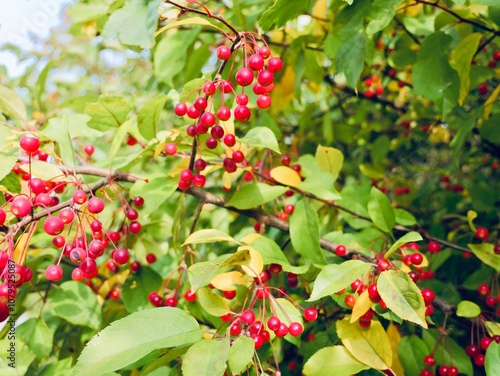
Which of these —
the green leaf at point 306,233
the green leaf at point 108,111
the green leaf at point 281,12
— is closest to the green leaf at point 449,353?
the green leaf at point 306,233

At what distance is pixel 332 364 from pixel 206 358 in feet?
1.37

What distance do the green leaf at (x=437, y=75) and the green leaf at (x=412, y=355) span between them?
0.76m

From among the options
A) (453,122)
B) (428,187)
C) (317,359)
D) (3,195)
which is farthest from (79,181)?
(428,187)

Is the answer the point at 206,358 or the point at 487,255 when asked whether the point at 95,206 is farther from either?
the point at 487,255

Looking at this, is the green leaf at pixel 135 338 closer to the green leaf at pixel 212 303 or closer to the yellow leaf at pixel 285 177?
the green leaf at pixel 212 303

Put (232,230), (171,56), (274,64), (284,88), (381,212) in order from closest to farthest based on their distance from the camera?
1. (274,64)
2. (381,212)
3. (171,56)
4. (232,230)
5. (284,88)

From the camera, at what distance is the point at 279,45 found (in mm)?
2133

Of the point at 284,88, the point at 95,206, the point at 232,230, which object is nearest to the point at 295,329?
the point at 95,206

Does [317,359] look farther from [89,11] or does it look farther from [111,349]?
[89,11]

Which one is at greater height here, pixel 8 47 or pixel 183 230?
pixel 8 47

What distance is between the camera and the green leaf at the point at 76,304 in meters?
1.50

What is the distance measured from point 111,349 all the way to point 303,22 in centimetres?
195

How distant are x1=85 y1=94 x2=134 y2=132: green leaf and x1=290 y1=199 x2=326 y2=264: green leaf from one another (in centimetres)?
60

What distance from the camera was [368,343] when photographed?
1.29 m
